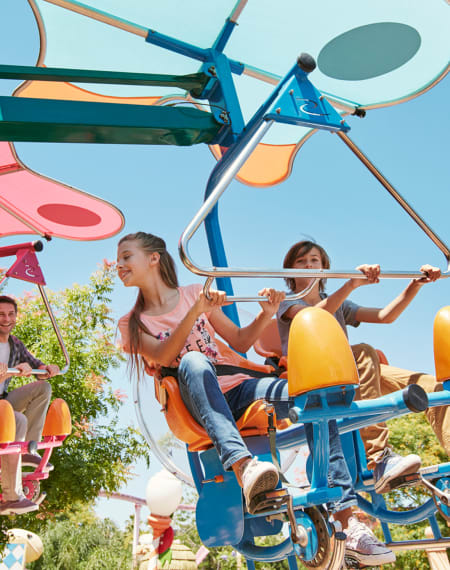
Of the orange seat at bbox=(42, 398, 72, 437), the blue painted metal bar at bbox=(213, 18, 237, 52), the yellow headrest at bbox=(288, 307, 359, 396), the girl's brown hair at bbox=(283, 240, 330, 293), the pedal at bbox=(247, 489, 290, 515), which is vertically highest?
the blue painted metal bar at bbox=(213, 18, 237, 52)

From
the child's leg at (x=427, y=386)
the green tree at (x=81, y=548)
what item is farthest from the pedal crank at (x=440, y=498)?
the green tree at (x=81, y=548)

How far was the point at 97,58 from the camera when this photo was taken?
141 inches

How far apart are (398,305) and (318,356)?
4.02ft

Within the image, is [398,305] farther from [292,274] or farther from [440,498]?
[292,274]

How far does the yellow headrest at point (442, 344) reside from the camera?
2.13 meters

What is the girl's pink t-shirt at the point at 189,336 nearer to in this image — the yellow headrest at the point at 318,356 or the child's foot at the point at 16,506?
the yellow headrest at the point at 318,356

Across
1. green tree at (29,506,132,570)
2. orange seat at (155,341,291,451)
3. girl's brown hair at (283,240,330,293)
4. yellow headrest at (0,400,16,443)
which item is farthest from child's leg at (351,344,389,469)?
green tree at (29,506,132,570)

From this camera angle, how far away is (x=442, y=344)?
2.15 m

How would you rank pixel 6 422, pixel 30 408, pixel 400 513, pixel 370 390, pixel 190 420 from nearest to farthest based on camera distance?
pixel 190 420
pixel 400 513
pixel 370 390
pixel 6 422
pixel 30 408

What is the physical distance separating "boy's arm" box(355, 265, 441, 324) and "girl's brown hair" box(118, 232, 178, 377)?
1012mm

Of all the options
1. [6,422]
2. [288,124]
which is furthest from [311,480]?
[6,422]

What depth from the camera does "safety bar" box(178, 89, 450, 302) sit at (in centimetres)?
167

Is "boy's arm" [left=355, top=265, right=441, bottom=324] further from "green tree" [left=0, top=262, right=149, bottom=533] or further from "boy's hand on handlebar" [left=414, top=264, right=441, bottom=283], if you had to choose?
"green tree" [left=0, top=262, right=149, bottom=533]

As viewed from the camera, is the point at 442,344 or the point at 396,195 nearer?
the point at 442,344
